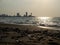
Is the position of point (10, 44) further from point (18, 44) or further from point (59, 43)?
point (59, 43)

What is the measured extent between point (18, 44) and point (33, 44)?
1.71m

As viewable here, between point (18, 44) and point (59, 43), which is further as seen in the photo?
point (59, 43)

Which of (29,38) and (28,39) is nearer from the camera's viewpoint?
(28,39)

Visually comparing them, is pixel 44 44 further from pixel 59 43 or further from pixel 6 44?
pixel 6 44

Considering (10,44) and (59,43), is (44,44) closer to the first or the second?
(59,43)

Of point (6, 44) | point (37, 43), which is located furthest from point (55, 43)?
point (6, 44)

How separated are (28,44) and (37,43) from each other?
1181 mm

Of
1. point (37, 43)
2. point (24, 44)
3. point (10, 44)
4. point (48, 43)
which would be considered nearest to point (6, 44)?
point (10, 44)

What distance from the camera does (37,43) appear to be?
59.3 feet

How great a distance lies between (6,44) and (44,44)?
4179 millimetres

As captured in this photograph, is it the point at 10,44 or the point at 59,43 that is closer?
the point at 10,44

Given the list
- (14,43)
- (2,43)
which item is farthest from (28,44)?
(2,43)

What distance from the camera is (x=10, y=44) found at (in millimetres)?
17188

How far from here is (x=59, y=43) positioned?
18516 millimetres
